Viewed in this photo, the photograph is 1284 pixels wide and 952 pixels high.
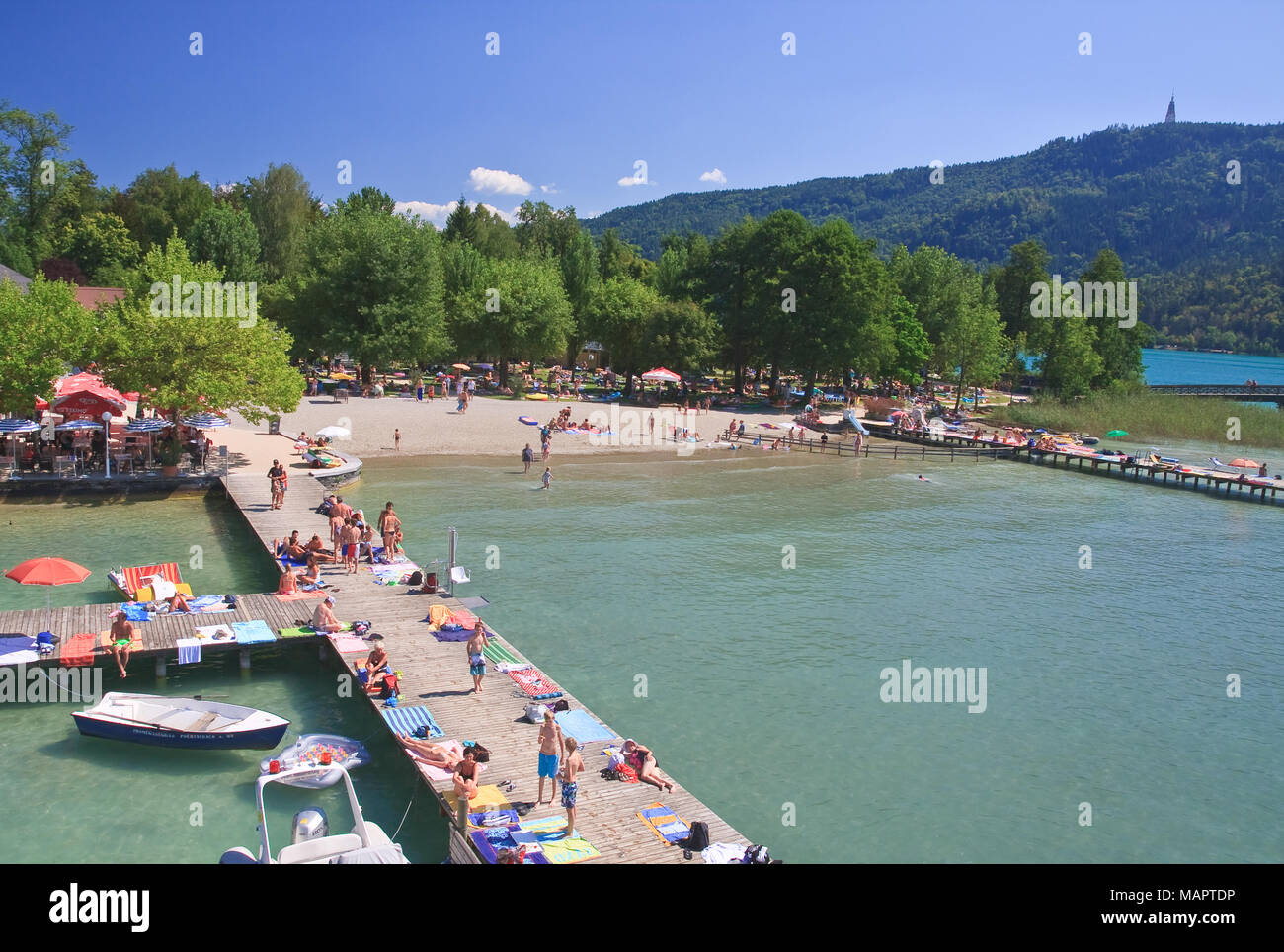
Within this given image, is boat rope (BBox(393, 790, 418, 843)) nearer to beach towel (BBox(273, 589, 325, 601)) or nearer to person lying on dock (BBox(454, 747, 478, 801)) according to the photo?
person lying on dock (BBox(454, 747, 478, 801))

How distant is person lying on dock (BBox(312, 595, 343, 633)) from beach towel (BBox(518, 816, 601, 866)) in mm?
8370

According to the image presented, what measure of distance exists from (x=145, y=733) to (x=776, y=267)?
59.7m

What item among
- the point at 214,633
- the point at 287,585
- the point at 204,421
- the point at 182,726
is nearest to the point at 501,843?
the point at 182,726

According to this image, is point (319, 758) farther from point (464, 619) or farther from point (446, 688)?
point (464, 619)

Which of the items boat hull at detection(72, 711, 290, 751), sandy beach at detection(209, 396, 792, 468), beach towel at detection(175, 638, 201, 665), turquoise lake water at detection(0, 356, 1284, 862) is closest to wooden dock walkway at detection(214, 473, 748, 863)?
turquoise lake water at detection(0, 356, 1284, 862)

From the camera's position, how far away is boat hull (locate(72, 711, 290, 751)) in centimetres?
1511

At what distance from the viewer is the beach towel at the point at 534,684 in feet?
54.6

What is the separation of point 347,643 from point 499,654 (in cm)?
302

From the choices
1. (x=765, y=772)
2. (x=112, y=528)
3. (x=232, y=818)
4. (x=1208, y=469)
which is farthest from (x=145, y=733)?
(x=1208, y=469)

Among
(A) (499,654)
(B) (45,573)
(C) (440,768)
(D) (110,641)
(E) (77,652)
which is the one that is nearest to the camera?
(C) (440,768)

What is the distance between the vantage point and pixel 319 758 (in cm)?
1491

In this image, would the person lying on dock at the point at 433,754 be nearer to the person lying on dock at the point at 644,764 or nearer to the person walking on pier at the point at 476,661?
the person walking on pier at the point at 476,661

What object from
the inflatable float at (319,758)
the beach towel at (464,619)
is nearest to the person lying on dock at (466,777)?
the inflatable float at (319,758)

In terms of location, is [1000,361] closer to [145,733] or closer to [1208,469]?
[1208,469]
